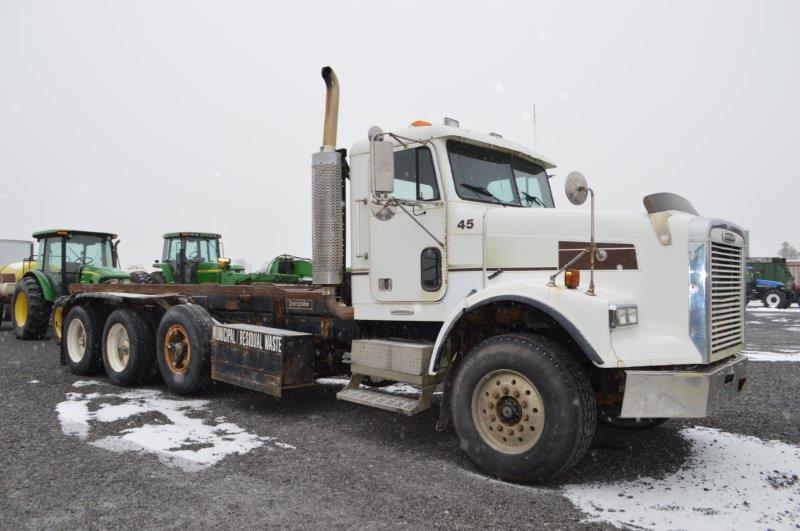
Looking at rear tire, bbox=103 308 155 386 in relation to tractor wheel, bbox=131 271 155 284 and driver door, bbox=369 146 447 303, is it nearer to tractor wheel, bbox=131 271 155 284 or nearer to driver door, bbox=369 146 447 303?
tractor wheel, bbox=131 271 155 284

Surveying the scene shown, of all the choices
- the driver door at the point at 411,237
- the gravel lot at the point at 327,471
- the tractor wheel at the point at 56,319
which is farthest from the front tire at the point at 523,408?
the tractor wheel at the point at 56,319

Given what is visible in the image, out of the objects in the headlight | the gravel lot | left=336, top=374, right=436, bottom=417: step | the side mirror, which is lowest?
the gravel lot

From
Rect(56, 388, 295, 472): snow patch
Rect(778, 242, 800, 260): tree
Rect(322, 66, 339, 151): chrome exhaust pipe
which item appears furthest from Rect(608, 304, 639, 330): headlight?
Rect(778, 242, 800, 260): tree

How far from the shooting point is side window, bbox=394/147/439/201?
16.6ft

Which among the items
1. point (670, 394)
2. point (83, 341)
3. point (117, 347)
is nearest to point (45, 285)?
point (83, 341)

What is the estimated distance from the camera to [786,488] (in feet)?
13.3

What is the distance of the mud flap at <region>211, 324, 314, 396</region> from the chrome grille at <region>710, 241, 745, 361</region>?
361cm

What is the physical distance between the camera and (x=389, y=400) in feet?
16.0

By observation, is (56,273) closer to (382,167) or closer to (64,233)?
(64,233)

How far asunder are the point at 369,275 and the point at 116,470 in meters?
2.58

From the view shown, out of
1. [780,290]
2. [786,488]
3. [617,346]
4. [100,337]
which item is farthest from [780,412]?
[780,290]

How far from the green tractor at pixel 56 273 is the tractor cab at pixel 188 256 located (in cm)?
134

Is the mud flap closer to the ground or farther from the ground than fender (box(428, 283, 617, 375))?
closer to the ground

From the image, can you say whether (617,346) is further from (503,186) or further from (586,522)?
(503,186)
